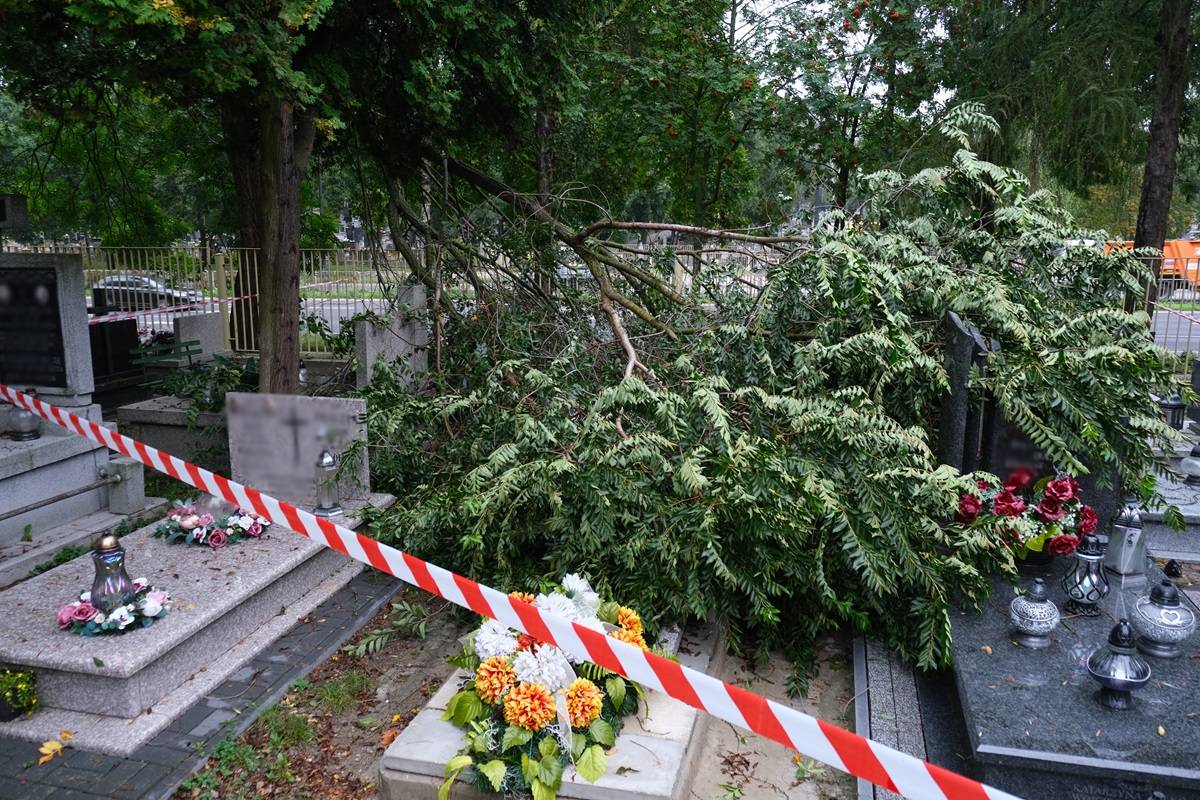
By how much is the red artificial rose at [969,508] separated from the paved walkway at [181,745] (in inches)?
146

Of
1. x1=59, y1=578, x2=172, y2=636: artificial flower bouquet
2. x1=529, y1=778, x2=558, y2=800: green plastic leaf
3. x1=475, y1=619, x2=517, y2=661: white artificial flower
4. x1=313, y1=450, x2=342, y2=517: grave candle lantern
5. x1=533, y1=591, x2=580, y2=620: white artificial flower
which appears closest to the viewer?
x1=529, y1=778, x2=558, y2=800: green plastic leaf

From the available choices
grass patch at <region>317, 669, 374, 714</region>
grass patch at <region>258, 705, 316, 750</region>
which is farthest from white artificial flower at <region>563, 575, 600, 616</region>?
grass patch at <region>258, 705, 316, 750</region>

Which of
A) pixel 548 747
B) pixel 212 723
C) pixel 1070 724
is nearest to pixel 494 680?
pixel 548 747

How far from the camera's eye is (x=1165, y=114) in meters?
9.88

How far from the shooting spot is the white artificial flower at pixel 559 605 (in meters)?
4.01

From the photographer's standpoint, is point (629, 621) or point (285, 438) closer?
point (629, 621)

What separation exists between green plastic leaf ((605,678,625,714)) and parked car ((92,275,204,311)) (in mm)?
9823

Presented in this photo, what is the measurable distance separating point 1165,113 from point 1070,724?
9018 millimetres

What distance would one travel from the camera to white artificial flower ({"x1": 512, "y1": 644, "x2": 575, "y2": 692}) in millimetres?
3646

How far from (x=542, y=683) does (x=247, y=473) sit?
3.05 m

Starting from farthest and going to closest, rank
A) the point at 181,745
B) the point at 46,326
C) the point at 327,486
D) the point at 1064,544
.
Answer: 1. the point at 46,326
2. the point at 327,486
3. the point at 1064,544
4. the point at 181,745

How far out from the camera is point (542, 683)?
3.63m

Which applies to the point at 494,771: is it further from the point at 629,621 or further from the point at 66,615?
the point at 66,615

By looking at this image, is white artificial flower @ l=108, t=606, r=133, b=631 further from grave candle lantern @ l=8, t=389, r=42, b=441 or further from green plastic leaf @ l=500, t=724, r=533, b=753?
grave candle lantern @ l=8, t=389, r=42, b=441
